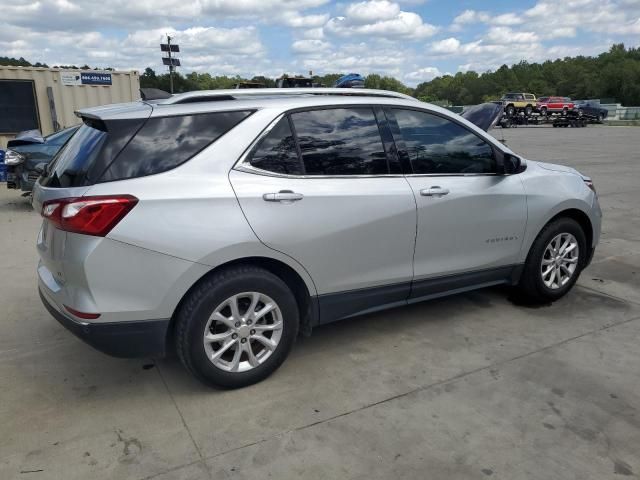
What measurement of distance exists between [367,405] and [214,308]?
3.41 feet

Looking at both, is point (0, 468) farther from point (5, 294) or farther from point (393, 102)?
point (393, 102)

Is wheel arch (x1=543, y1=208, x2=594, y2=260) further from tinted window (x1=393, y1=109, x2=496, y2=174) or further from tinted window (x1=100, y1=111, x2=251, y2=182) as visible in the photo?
tinted window (x1=100, y1=111, x2=251, y2=182)

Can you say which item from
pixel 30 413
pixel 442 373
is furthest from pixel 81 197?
pixel 442 373

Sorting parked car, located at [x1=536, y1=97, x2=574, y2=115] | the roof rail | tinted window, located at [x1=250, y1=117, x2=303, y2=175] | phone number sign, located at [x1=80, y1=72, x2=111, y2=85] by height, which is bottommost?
tinted window, located at [x1=250, y1=117, x2=303, y2=175]

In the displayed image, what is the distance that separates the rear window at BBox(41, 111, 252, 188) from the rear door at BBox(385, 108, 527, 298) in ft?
4.40

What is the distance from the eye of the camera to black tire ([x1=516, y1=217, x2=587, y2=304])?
428 centimetres

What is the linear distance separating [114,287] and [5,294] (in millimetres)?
2750

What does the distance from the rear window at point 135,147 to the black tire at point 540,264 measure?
268cm

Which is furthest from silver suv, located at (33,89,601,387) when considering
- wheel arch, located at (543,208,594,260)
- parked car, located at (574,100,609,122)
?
parked car, located at (574,100,609,122)

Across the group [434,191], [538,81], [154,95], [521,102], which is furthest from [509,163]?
[538,81]

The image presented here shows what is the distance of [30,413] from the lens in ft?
9.68

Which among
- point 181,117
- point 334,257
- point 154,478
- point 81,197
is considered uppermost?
point 181,117

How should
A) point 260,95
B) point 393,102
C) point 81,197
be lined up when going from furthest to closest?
1. point 393,102
2. point 260,95
3. point 81,197

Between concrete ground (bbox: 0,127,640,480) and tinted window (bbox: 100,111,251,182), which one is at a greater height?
tinted window (bbox: 100,111,251,182)
